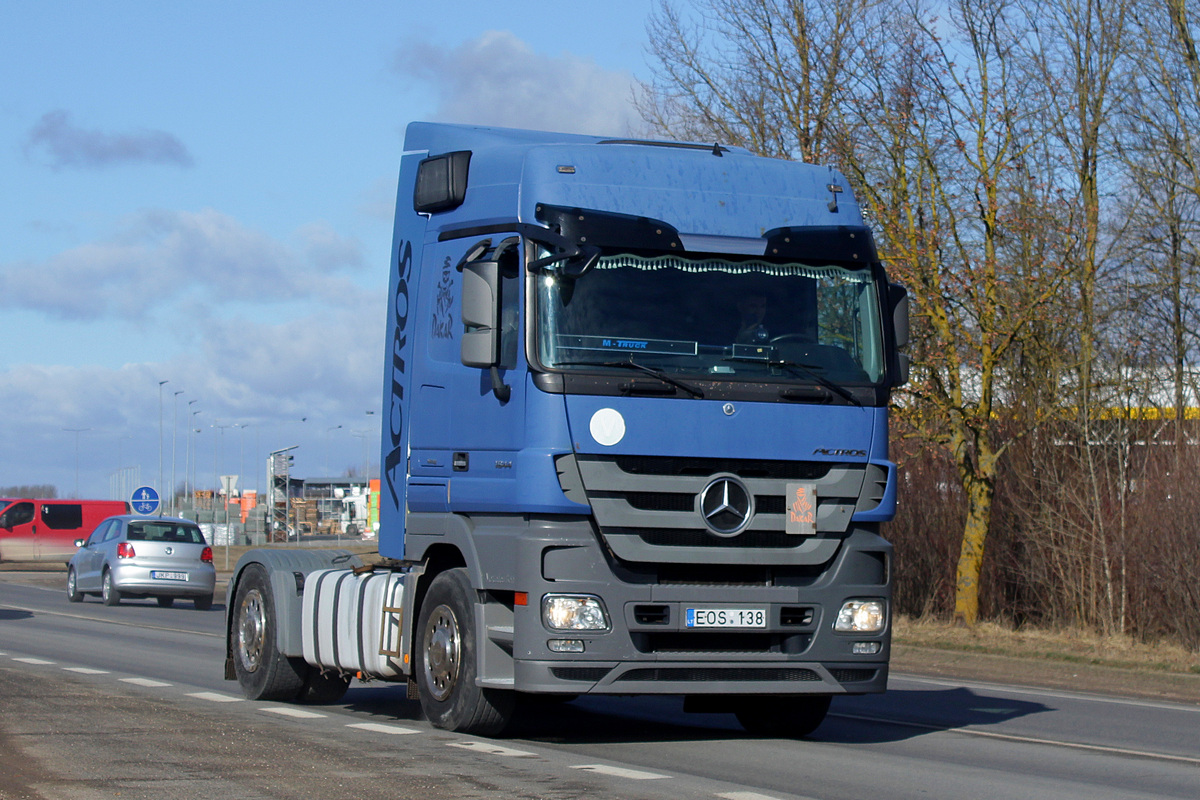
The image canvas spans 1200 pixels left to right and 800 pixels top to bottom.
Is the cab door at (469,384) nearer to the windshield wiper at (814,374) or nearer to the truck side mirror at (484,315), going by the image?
the truck side mirror at (484,315)

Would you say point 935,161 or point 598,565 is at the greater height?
point 935,161

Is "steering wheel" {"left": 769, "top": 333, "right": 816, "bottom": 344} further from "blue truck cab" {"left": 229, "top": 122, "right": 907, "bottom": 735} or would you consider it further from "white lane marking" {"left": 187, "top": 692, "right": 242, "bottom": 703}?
"white lane marking" {"left": 187, "top": 692, "right": 242, "bottom": 703}

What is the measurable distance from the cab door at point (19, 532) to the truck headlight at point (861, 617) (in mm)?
40698

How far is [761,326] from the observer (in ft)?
32.4

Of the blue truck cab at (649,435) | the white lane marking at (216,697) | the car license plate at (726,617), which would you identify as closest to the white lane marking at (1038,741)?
the blue truck cab at (649,435)

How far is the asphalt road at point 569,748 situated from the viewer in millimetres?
8234

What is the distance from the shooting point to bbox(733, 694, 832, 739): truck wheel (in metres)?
11.0

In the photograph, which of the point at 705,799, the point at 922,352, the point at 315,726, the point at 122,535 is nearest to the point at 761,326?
the point at 705,799

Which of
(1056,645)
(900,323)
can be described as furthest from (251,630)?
(1056,645)

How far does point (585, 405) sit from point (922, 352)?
46.5ft

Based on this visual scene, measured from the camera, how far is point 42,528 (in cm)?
4716

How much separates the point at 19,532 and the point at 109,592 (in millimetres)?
19200

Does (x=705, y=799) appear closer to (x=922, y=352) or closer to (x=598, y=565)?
(x=598, y=565)

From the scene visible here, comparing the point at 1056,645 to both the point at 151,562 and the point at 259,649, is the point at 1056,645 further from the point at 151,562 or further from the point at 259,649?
the point at 151,562
